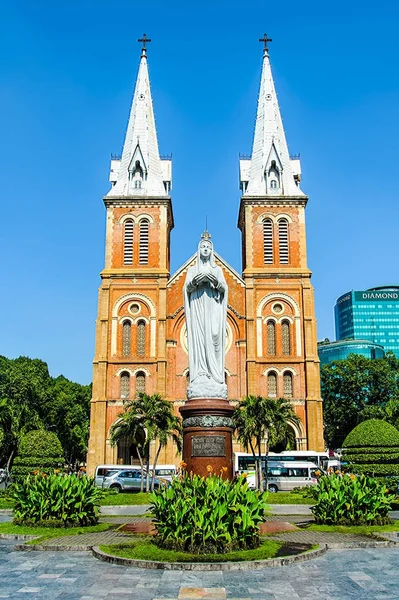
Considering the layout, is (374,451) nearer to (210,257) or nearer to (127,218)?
(210,257)

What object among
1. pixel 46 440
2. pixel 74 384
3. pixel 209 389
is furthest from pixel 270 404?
pixel 74 384

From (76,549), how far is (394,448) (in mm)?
18514

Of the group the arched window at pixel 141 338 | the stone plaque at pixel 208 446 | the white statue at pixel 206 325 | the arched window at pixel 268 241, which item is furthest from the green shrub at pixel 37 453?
the arched window at pixel 268 241

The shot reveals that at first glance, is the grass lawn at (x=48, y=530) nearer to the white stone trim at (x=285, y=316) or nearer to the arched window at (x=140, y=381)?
the arched window at (x=140, y=381)

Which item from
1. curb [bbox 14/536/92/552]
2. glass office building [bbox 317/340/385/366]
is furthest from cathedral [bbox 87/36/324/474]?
glass office building [bbox 317/340/385/366]

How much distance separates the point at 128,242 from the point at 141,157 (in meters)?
7.50

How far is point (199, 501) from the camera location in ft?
31.5

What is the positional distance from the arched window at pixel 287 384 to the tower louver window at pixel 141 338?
10243 millimetres

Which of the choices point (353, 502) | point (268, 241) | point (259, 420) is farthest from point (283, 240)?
point (353, 502)

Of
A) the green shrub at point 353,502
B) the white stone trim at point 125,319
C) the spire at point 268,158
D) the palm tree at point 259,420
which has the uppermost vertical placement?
the spire at point 268,158

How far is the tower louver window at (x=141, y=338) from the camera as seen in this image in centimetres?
4394

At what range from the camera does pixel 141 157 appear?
4900 centimetres

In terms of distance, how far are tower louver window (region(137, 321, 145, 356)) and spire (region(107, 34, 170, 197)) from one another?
34.2 feet

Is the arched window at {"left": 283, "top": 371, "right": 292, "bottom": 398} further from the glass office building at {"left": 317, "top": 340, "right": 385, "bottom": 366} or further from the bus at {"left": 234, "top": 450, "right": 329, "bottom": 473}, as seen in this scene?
the glass office building at {"left": 317, "top": 340, "right": 385, "bottom": 366}
